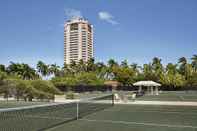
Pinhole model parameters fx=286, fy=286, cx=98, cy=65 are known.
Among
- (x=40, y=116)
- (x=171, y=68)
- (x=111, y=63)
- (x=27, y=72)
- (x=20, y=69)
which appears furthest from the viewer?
(x=111, y=63)

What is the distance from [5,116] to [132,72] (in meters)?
71.3

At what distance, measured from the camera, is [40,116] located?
47.4ft

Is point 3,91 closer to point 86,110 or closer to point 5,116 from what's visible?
point 86,110

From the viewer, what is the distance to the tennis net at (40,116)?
1062 cm

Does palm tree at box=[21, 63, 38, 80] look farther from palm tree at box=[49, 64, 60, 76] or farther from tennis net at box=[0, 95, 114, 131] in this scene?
tennis net at box=[0, 95, 114, 131]

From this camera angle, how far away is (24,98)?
101ft

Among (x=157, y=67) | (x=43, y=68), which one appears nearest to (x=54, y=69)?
(x=43, y=68)

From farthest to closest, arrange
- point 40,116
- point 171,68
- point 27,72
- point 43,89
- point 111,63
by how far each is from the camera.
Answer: point 111,63, point 171,68, point 27,72, point 43,89, point 40,116

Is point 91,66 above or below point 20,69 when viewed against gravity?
above

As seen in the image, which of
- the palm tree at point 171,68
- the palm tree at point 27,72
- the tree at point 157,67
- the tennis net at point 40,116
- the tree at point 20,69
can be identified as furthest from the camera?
the palm tree at point 171,68

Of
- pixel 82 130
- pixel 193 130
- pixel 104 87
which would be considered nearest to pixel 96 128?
pixel 82 130

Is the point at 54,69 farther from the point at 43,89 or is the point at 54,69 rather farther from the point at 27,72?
the point at 43,89

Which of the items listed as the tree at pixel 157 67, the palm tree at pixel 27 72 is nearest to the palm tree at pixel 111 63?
the tree at pixel 157 67

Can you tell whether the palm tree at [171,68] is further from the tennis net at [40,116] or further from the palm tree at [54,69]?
the tennis net at [40,116]
